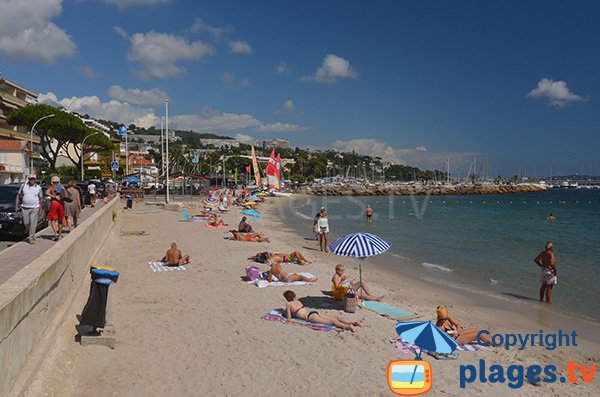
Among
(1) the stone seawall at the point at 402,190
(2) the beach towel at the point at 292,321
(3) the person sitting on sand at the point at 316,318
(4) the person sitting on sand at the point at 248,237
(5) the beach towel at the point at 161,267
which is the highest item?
(3) the person sitting on sand at the point at 316,318

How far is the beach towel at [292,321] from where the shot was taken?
7605mm

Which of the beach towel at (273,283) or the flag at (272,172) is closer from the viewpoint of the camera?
the beach towel at (273,283)

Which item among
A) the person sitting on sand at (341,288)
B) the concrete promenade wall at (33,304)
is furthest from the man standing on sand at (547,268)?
the concrete promenade wall at (33,304)

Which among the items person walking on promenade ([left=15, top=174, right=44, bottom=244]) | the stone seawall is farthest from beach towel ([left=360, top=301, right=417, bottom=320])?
the stone seawall

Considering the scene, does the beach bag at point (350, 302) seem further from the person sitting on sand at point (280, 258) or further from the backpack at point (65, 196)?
the backpack at point (65, 196)

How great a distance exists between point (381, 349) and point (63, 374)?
4244 millimetres

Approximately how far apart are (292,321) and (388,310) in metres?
2.14

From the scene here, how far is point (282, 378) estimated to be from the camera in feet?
19.0

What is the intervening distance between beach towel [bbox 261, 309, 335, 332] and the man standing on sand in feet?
19.9

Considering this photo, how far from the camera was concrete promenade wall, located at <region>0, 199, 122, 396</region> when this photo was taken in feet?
12.5

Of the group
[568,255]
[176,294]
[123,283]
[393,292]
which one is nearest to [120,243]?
[123,283]

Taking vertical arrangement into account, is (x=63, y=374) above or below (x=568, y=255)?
above

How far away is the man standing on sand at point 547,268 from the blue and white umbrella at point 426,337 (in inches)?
255

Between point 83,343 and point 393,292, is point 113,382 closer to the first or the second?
point 83,343
